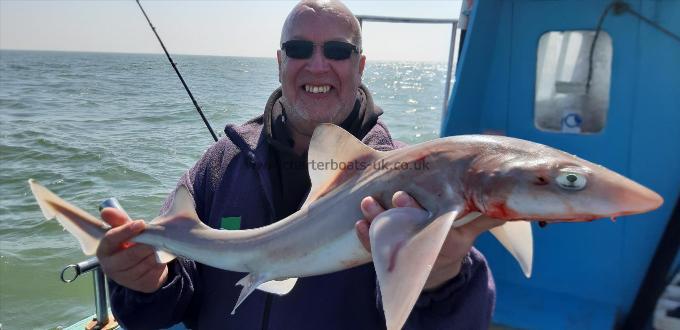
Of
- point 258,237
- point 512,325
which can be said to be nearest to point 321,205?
point 258,237

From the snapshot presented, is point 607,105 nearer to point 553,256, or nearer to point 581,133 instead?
point 581,133

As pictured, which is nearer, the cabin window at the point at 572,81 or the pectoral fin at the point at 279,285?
the pectoral fin at the point at 279,285

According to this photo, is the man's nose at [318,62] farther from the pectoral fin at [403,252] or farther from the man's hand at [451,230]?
the pectoral fin at [403,252]

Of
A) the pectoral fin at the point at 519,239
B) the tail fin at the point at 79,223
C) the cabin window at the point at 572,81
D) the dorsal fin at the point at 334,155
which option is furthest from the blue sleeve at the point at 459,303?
the cabin window at the point at 572,81

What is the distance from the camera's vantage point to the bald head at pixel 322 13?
2.73 metres

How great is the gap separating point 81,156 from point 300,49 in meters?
13.7

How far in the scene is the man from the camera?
214 cm

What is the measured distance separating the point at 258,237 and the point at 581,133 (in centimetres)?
329

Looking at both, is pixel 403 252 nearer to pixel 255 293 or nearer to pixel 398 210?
pixel 398 210

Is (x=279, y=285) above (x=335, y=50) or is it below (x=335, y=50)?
below

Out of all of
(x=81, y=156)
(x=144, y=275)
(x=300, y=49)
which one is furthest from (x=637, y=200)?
(x=81, y=156)

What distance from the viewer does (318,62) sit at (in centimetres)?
270

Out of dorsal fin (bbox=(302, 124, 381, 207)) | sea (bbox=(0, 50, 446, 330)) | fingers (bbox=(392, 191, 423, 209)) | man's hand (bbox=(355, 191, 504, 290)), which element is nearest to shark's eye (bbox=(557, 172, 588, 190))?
man's hand (bbox=(355, 191, 504, 290))

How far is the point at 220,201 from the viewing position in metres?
2.72
